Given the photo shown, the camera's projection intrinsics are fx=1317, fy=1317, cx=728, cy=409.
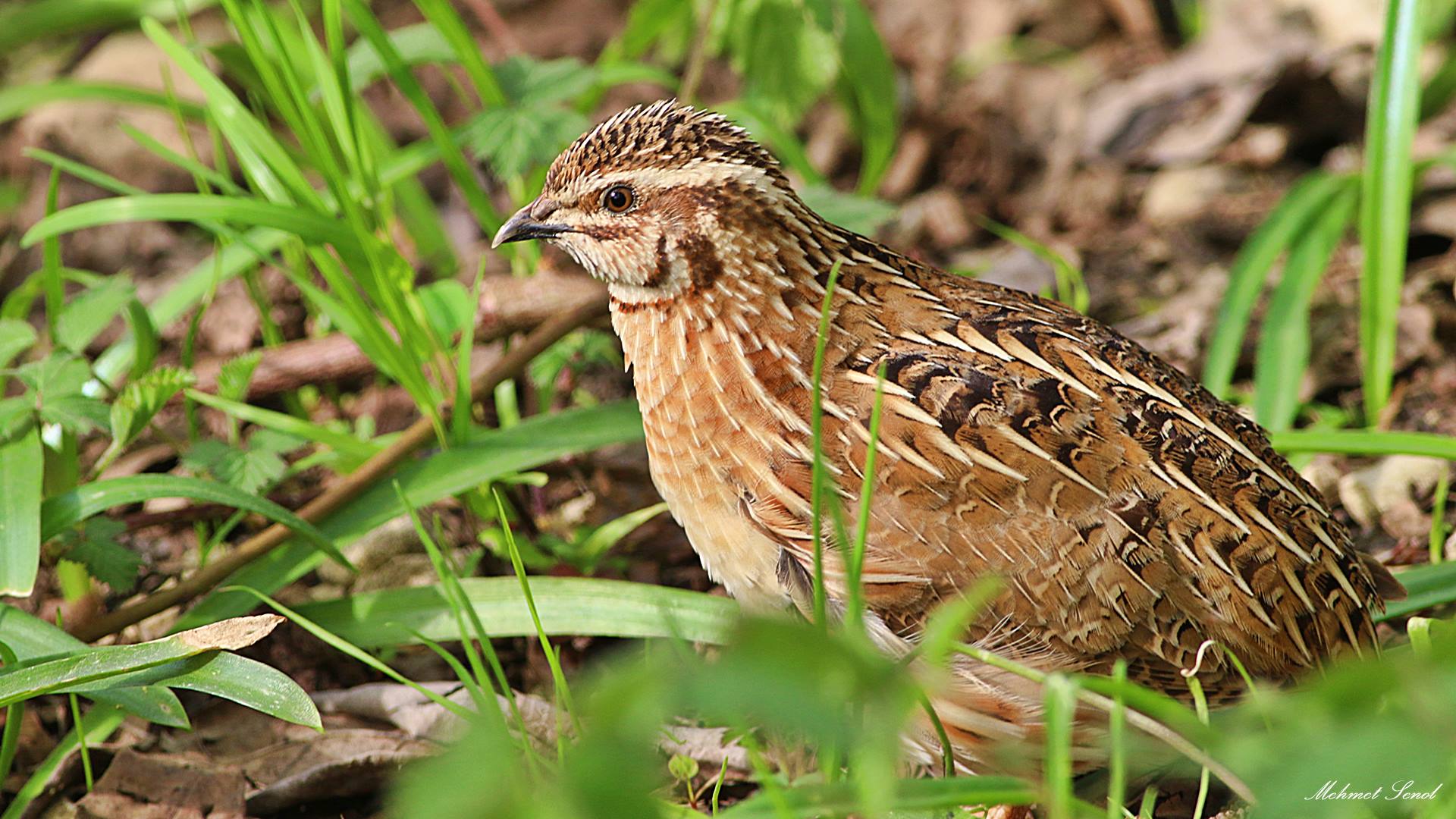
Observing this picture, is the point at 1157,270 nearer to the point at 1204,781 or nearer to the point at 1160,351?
the point at 1160,351

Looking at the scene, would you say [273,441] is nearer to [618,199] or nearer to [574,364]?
[574,364]

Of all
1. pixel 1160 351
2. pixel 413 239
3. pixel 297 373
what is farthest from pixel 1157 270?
pixel 297 373

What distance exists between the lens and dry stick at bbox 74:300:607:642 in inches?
150

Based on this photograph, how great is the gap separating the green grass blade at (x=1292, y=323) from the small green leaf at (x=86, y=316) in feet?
12.4

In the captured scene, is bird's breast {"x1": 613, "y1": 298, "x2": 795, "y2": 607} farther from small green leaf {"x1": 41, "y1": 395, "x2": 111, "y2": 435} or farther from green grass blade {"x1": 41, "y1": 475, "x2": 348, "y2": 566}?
small green leaf {"x1": 41, "y1": 395, "x2": 111, "y2": 435}

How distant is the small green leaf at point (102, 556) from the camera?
11.9ft

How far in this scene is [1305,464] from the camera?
4430 millimetres

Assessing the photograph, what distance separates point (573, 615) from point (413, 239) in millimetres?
2622

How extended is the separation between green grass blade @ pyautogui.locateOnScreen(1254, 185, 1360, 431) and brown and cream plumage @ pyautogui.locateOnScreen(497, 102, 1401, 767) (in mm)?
1017

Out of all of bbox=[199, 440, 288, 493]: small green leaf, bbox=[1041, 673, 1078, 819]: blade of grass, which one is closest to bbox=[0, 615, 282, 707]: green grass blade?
bbox=[199, 440, 288, 493]: small green leaf

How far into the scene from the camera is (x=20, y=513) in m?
3.52

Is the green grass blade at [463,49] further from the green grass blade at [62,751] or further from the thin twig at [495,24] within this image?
the green grass blade at [62,751]

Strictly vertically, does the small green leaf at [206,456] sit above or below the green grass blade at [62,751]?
above

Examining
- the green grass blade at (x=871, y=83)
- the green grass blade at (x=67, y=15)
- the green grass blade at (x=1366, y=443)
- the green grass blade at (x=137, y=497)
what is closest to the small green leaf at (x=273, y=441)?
the green grass blade at (x=137, y=497)
